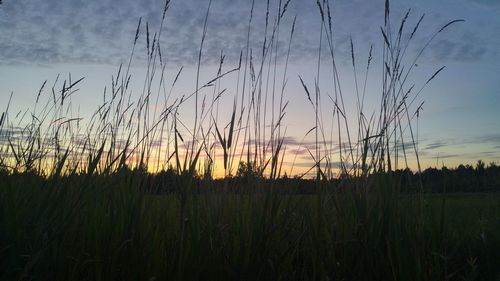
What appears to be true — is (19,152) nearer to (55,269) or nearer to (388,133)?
(55,269)

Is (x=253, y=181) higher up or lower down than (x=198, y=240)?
higher up

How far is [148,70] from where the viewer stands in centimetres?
266

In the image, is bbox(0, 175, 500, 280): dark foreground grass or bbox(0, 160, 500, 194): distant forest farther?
bbox(0, 160, 500, 194): distant forest

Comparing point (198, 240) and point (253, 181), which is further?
point (253, 181)

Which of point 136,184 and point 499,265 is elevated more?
point 136,184

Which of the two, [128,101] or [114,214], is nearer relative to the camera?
[114,214]

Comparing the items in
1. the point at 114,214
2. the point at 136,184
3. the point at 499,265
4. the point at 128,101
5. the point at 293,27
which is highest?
the point at 293,27

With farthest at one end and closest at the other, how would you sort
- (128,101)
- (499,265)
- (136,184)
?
(128,101), (499,265), (136,184)

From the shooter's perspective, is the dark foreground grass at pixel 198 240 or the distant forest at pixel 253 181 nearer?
the dark foreground grass at pixel 198 240

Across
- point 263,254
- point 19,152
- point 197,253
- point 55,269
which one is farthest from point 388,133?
point 19,152

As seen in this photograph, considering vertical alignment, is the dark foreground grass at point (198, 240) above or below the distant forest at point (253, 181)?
below

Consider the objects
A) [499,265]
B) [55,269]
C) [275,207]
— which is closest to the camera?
[55,269]

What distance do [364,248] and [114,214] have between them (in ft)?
3.51

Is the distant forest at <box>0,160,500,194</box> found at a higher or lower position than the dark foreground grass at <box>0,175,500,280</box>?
higher
